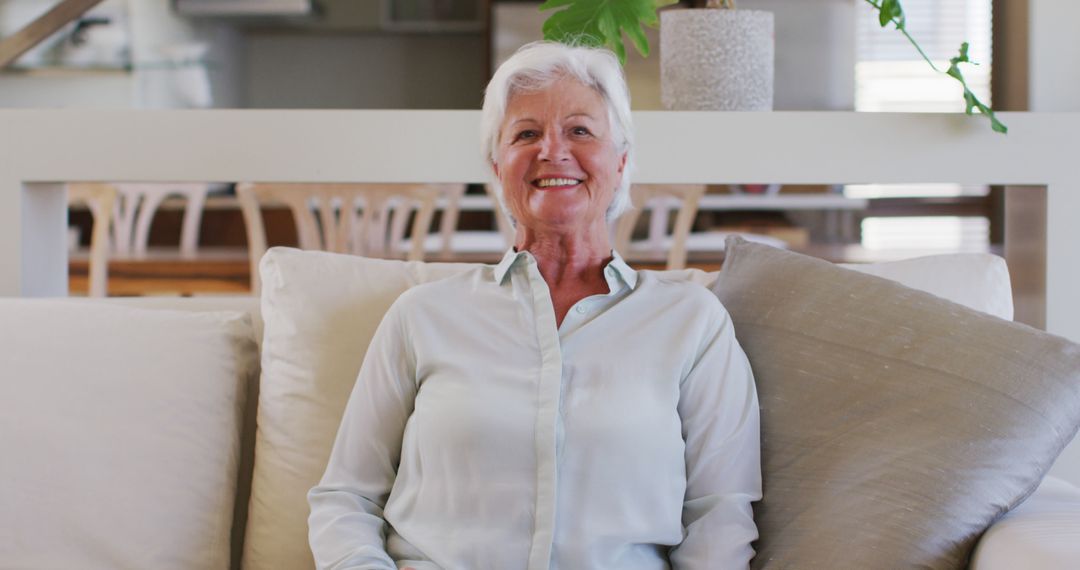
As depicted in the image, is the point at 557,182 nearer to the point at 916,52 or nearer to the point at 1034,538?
the point at 1034,538

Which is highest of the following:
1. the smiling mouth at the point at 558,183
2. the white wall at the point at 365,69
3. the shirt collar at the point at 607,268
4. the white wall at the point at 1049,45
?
the white wall at the point at 365,69

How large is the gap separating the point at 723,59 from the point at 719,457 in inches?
35.4

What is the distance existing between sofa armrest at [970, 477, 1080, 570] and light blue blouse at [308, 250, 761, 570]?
0.92 feet

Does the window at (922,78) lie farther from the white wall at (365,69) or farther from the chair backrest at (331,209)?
the chair backrest at (331,209)

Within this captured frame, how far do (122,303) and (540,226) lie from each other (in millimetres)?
756

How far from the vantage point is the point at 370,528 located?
1.41 metres

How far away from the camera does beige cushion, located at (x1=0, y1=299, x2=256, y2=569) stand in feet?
4.92

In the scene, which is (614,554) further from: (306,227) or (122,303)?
(306,227)

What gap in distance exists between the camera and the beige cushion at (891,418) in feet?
4.11

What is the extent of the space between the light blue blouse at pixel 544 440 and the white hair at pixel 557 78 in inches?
9.4

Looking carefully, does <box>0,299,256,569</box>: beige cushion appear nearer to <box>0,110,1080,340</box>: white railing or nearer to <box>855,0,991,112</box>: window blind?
<box>0,110,1080,340</box>: white railing

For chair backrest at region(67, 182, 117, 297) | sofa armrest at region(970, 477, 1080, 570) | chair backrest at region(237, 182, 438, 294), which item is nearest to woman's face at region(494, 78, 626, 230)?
sofa armrest at region(970, 477, 1080, 570)

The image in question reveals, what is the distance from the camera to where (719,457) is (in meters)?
1.42

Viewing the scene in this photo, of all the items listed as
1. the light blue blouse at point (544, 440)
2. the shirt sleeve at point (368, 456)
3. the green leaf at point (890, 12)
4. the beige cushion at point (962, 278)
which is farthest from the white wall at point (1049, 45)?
the shirt sleeve at point (368, 456)
